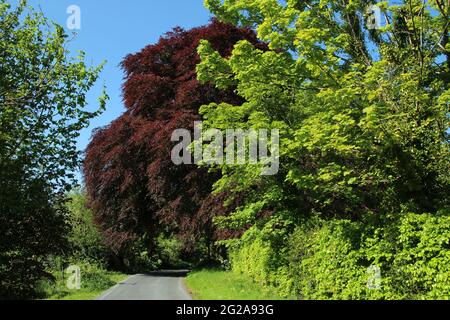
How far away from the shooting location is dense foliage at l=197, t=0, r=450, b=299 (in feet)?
32.1

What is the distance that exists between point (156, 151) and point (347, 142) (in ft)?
50.8

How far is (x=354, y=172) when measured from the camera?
38.3 feet

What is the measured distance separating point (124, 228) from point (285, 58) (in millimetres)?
19001

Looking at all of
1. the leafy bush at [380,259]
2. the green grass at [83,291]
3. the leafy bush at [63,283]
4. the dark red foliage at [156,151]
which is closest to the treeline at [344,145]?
the leafy bush at [380,259]

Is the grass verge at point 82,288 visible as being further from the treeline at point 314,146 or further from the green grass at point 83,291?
the treeline at point 314,146

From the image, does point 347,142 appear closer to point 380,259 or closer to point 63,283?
point 380,259

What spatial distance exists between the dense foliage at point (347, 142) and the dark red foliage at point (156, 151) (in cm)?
732

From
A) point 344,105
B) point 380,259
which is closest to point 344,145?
point 344,105

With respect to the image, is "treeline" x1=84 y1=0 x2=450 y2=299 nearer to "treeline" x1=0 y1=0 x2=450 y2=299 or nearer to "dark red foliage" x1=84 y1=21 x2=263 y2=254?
"treeline" x1=0 y1=0 x2=450 y2=299

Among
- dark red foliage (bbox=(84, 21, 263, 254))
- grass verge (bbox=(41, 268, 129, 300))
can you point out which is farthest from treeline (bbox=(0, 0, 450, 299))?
dark red foliage (bbox=(84, 21, 263, 254))

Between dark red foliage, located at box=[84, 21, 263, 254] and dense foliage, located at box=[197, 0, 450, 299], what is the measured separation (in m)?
7.32

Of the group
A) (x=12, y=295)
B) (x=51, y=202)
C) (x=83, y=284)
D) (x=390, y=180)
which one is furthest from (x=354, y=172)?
(x=83, y=284)

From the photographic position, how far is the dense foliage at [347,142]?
977 cm

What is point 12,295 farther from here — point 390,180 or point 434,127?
point 434,127
